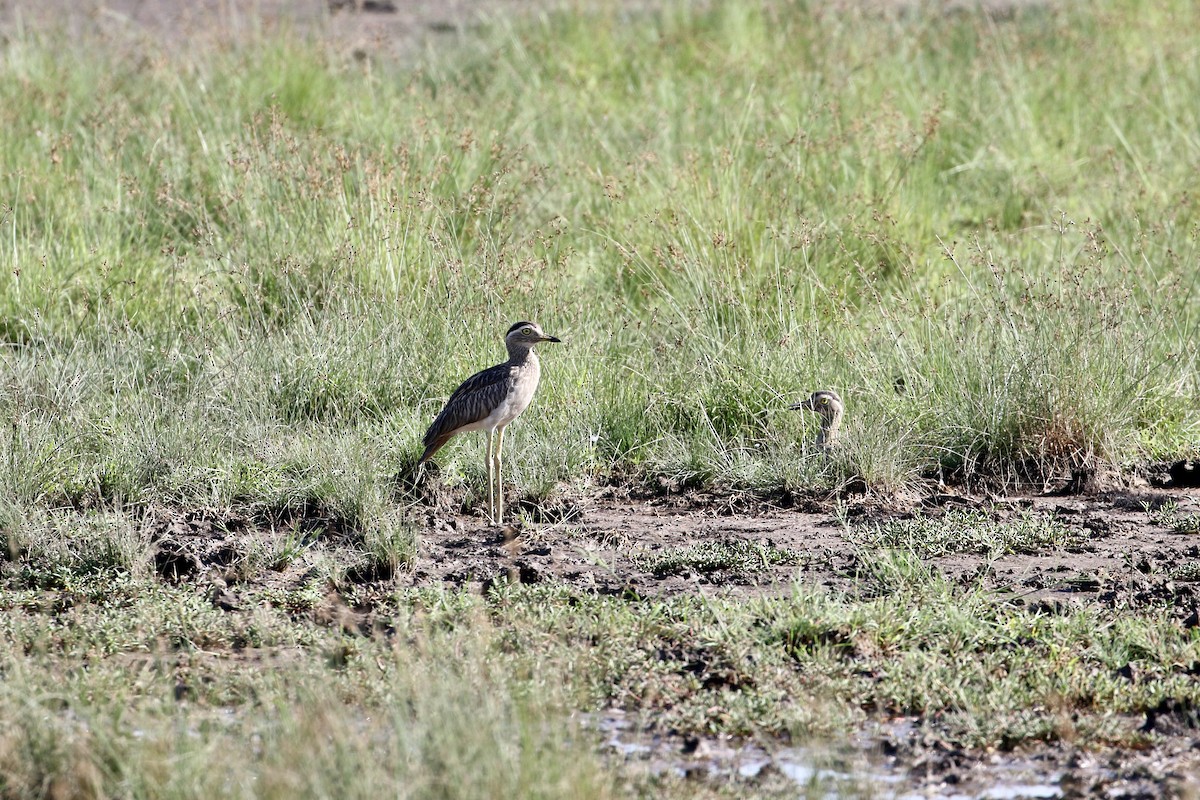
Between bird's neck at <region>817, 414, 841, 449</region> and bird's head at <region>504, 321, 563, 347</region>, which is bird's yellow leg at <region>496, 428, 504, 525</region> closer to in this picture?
bird's head at <region>504, 321, 563, 347</region>

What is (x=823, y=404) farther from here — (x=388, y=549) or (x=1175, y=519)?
(x=388, y=549)

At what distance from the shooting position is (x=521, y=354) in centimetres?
771

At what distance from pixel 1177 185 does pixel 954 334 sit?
12.3 feet

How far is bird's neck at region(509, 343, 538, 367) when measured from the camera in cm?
766

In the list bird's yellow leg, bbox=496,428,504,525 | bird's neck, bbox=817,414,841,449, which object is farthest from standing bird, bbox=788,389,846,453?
bird's yellow leg, bbox=496,428,504,525

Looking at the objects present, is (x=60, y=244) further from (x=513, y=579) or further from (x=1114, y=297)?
(x=1114, y=297)

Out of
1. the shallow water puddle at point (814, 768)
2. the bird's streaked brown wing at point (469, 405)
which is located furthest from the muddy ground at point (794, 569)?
the bird's streaked brown wing at point (469, 405)


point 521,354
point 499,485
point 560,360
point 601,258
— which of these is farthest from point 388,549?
point 601,258

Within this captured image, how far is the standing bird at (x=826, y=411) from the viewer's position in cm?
779

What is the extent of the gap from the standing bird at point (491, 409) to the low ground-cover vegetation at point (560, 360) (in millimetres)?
216

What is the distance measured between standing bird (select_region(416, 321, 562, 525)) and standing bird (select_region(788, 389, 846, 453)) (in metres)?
1.36

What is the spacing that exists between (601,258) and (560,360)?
5.20 ft

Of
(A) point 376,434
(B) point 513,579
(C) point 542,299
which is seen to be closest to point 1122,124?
(C) point 542,299

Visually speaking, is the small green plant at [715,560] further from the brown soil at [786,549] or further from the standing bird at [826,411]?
the standing bird at [826,411]
